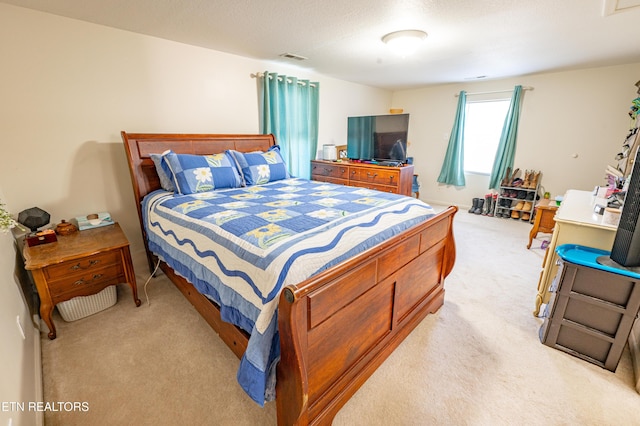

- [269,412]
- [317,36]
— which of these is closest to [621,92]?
[317,36]

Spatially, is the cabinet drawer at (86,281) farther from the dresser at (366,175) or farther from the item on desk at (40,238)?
the dresser at (366,175)

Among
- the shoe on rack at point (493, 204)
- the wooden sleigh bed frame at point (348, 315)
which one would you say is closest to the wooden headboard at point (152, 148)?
the wooden sleigh bed frame at point (348, 315)

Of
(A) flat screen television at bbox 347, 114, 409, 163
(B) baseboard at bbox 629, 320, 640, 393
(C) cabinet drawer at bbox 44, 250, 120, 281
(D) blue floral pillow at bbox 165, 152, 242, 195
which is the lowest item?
(B) baseboard at bbox 629, 320, 640, 393

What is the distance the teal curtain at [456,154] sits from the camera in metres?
4.80

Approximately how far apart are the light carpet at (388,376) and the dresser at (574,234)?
333 millimetres

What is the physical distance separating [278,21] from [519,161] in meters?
4.40

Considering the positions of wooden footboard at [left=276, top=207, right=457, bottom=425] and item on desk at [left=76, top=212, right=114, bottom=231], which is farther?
item on desk at [left=76, top=212, right=114, bottom=231]

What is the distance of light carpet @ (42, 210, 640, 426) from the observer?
1.35 meters

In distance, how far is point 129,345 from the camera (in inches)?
71.1

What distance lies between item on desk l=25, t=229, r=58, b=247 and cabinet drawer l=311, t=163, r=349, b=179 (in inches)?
126

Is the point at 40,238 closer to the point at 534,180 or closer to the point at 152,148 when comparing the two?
the point at 152,148

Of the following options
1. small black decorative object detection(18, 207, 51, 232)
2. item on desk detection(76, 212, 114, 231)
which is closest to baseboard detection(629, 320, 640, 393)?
item on desk detection(76, 212, 114, 231)

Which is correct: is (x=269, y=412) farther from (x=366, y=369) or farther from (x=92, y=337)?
(x=92, y=337)

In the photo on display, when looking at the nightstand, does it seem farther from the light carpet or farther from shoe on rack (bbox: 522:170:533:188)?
shoe on rack (bbox: 522:170:533:188)
